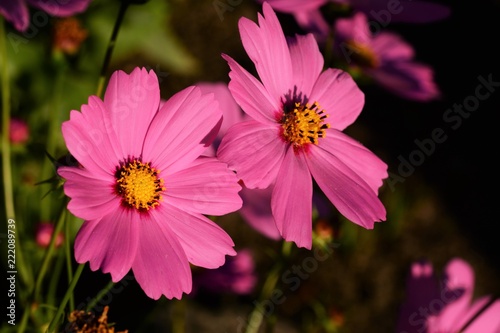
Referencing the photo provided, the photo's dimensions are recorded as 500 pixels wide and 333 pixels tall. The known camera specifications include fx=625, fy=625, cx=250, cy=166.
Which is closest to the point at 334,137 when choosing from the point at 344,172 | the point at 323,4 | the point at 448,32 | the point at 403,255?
the point at 344,172

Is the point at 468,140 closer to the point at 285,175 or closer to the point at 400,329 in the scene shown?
the point at 400,329

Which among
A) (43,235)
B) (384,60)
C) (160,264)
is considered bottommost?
(43,235)

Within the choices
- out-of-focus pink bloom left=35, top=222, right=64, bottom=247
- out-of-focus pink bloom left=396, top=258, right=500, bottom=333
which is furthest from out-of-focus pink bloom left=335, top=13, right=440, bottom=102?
out-of-focus pink bloom left=35, top=222, right=64, bottom=247

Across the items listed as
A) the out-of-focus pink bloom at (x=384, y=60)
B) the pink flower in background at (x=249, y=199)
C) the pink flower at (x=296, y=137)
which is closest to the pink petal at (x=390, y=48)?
the out-of-focus pink bloom at (x=384, y=60)

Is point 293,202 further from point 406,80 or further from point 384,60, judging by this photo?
point 384,60

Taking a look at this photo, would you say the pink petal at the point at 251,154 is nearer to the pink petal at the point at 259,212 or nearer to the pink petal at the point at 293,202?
the pink petal at the point at 293,202

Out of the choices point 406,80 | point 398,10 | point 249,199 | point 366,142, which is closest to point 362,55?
point 406,80
